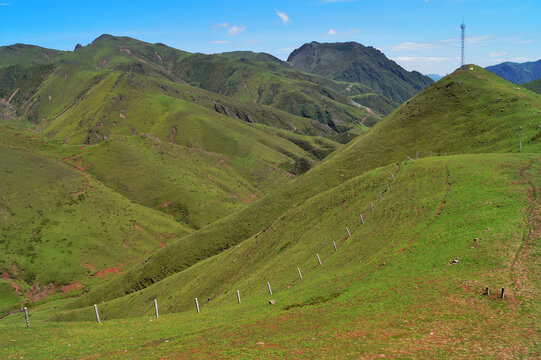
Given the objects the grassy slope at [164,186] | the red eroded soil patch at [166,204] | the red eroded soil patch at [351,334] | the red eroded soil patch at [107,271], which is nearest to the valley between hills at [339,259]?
the red eroded soil patch at [351,334]

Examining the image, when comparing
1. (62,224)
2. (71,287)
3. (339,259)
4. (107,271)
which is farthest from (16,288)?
(339,259)

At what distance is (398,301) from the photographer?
25.8 m

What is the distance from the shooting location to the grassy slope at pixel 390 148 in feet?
290

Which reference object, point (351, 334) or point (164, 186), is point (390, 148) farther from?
point (164, 186)

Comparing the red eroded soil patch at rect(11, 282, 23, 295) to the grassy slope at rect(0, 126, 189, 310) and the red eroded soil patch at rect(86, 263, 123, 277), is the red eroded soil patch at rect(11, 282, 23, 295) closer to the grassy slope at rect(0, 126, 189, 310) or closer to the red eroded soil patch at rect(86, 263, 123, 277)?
the grassy slope at rect(0, 126, 189, 310)

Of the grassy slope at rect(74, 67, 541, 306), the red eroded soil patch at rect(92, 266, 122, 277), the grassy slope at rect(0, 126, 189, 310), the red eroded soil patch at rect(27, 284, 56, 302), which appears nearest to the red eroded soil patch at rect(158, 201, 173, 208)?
the grassy slope at rect(0, 126, 189, 310)

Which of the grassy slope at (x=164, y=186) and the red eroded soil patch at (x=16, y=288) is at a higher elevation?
the grassy slope at (x=164, y=186)

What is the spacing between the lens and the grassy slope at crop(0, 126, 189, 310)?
113750mm

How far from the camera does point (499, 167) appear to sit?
48438 millimetres

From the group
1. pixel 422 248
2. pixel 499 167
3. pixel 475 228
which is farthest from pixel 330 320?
pixel 499 167

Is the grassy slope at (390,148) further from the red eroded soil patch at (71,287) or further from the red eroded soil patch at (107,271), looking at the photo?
the red eroded soil patch at (107,271)

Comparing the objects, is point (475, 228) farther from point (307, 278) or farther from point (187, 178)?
point (187, 178)

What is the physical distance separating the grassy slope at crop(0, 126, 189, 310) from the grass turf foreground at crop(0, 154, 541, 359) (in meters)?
94.6

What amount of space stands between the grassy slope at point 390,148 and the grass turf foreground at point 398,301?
44220 mm
